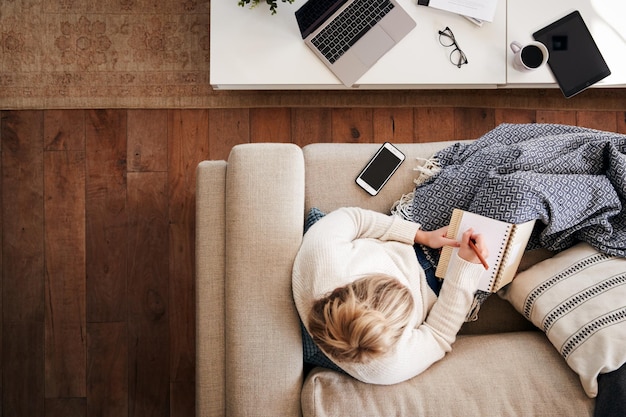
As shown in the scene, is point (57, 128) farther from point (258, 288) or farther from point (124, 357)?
point (258, 288)

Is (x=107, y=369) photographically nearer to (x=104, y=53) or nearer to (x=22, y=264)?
(x=22, y=264)

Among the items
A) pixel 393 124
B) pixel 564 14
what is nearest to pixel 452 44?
pixel 564 14

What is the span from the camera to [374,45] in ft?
4.62

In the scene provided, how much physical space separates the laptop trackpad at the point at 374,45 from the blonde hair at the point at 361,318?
665 millimetres

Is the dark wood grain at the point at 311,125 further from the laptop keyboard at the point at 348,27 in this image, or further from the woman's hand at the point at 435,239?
the woman's hand at the point at 435,239

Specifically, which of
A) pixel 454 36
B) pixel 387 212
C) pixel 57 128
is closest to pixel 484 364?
pixel 387 212

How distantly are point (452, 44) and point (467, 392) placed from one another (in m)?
0.94

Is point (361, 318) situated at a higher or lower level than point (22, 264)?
higher

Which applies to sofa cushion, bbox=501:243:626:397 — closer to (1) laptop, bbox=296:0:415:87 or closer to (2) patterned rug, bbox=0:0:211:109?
(1) laptop, bbox=296:0:415:87

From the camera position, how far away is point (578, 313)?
1188mm

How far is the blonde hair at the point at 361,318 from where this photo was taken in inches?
39.3

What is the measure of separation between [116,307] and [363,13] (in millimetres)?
1282

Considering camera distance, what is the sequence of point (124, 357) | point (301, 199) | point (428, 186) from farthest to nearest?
point (124, 357), point (428, 186), point (301, 199)

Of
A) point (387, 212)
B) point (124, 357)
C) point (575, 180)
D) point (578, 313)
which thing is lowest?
point (124, 357)
